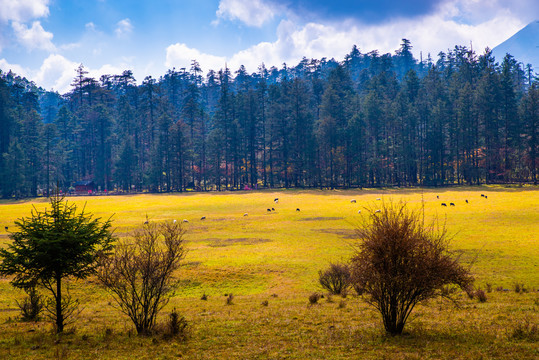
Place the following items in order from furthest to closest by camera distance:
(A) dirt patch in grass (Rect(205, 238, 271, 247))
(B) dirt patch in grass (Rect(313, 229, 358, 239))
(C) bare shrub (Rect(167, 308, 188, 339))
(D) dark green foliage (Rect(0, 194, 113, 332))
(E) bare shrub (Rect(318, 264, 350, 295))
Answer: (B) dirt patch in grass (Rect(313, 229, 358, 239)) → (A) dirt patch in grass (Rect(205, 238, 271, 247)) → (E) bare shrub (Rect(318, 264, 350, 295)) → (D) dark green foliage (Rect(0, 194, 113, 332)) → (C) bare shrub (Rect(167, 308, 188, 339))

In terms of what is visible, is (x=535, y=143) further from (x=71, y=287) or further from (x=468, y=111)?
(x=71, y=287)

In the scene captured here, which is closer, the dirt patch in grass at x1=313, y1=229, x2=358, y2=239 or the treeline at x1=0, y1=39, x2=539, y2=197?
the dirt patch in grass at x1=313, y1=229, x2=358, y2=239

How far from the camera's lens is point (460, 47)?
6240 inches

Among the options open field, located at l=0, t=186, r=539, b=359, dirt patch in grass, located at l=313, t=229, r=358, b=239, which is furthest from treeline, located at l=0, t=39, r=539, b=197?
open field, located at l=0, t=186, r=539, b=359

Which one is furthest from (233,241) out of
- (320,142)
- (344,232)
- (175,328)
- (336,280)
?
(320,142)

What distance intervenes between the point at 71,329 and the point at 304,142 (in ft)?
307

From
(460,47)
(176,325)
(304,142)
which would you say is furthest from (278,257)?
(460,47)

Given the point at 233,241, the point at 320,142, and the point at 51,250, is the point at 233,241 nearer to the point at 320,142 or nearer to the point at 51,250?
the point at 51,250

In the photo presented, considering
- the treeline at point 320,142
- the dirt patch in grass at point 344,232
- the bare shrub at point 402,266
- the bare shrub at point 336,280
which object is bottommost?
the bare shrub at point 336,280

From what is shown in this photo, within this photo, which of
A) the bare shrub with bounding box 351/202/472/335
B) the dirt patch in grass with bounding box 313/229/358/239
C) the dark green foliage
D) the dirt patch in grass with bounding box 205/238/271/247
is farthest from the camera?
the dirt patch in grass with bounding box 313/229/358/239

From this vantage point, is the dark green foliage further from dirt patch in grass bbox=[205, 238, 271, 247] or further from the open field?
dirt patch in grass bbox=[205, 238, 271, 247]

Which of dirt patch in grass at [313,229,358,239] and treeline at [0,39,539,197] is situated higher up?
treeline at [0,39,539,197]

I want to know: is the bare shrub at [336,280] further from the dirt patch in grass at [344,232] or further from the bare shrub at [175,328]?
the dirt patch in grass at [344,232]

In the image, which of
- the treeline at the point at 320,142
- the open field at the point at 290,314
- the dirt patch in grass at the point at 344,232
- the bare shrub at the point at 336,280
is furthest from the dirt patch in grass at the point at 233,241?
the treeline at the point at 320,142
